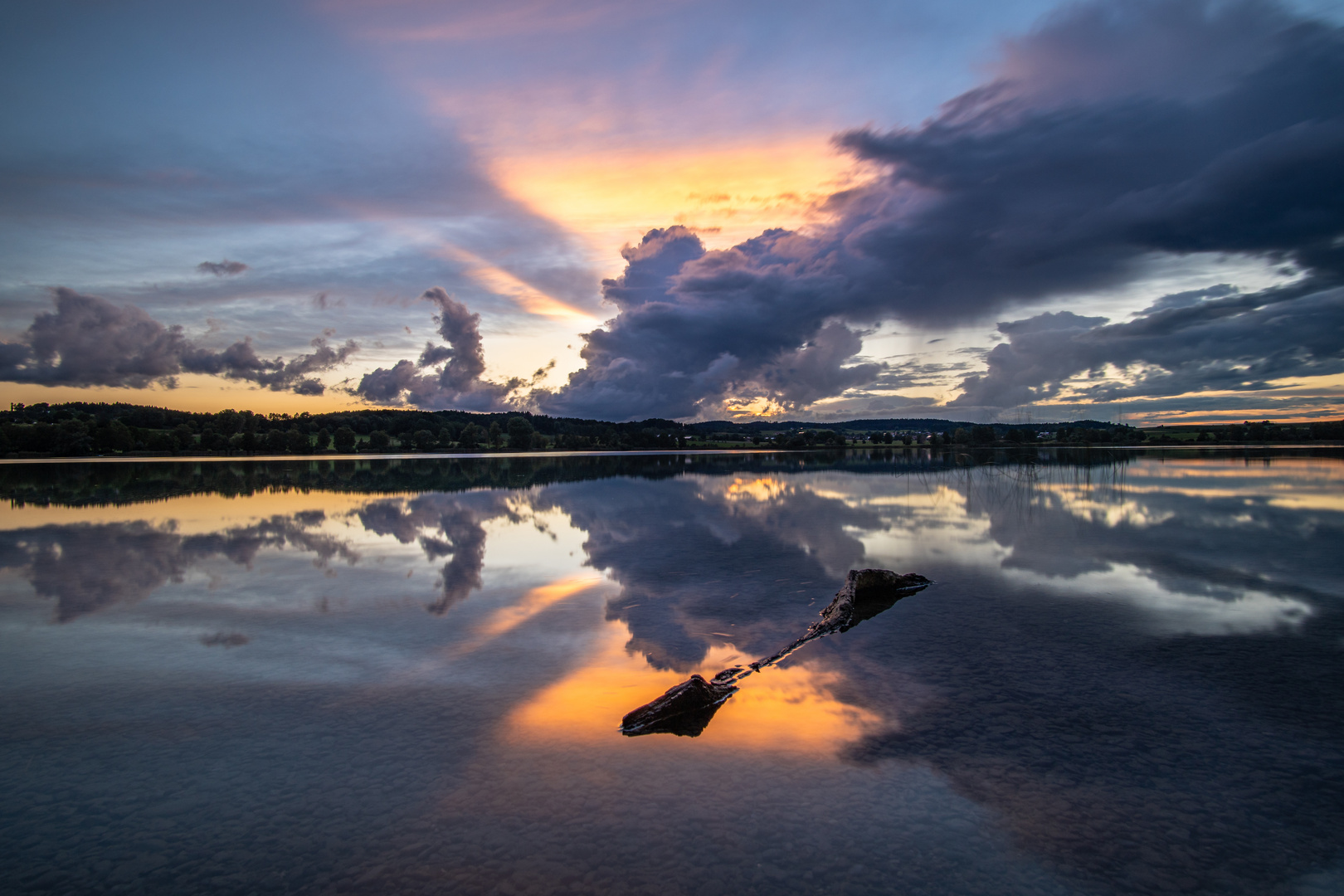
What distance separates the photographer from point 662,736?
8.20 m

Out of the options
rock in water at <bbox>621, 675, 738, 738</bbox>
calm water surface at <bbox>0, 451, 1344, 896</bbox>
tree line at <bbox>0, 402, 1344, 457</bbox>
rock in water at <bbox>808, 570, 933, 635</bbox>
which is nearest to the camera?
calm water surface at <bbox>0, 451, 1344, 896</bbox>

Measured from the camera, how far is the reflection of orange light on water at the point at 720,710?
8125mm

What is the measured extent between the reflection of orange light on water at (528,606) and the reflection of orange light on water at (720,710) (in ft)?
8.77

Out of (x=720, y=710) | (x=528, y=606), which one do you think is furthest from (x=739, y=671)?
(x=528, y=606)

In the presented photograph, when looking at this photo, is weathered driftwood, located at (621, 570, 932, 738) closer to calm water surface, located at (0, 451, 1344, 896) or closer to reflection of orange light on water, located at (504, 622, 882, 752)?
reflection of orange light on water, located at (504, 622, 882, 752)

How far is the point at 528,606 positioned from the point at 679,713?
6759mm

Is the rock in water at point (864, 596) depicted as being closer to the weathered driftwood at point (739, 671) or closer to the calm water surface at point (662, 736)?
the weathered driftwood at point (739, 671)

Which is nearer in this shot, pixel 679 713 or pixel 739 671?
pixel 679 713

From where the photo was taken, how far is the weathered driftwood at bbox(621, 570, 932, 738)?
8445 mm

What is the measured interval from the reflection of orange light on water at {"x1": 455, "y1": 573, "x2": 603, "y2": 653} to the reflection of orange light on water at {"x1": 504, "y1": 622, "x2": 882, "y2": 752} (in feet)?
8.77

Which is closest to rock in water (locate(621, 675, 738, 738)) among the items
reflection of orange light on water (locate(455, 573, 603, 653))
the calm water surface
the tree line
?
the calm water surface

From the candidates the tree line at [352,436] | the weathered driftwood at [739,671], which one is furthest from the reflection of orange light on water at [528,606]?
the tree line at [352,436]

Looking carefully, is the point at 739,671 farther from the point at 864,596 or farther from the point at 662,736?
the point at 864,596

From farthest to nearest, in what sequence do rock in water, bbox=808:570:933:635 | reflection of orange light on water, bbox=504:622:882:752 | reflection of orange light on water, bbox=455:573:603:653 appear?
1. rock in water, bbox=808:570:933:635
2. reflection of orange light on water, bbox=455:573:603:653
3. reflection of orange light on water, bbox=504:622:882:752
